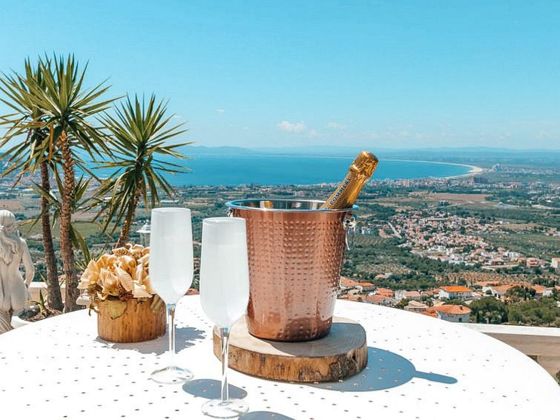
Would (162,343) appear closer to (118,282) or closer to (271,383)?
(118,282)

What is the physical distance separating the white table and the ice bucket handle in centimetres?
32

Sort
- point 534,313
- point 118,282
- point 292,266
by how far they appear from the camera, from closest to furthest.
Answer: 1. point 292,266
2. point 118,282
3. point 534,313

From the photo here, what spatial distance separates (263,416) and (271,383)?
0.60ft

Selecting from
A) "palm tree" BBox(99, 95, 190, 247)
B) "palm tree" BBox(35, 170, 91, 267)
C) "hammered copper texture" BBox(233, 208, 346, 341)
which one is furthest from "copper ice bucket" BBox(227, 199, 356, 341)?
"palm tree" BBox(35, 170, 91, 267)

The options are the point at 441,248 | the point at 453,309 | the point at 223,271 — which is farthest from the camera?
the point at 441,248

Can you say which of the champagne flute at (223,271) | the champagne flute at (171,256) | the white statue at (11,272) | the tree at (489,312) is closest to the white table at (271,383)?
the champagne flute at (171,256)

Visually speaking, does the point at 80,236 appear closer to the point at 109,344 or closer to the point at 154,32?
the point at 109,344

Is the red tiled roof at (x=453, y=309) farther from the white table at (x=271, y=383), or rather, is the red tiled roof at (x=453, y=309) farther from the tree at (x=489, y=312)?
the white table at (x=271, y=383)

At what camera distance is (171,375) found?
1.20m

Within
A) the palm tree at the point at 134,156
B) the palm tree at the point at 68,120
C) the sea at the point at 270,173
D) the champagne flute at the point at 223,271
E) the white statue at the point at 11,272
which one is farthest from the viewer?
the sea at the point at 270,173

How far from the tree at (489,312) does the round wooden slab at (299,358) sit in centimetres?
210

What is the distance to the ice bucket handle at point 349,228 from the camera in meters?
1.32

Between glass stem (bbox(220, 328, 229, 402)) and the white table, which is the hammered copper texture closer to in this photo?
the white table

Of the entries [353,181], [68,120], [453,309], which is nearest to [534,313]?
[453,309]
